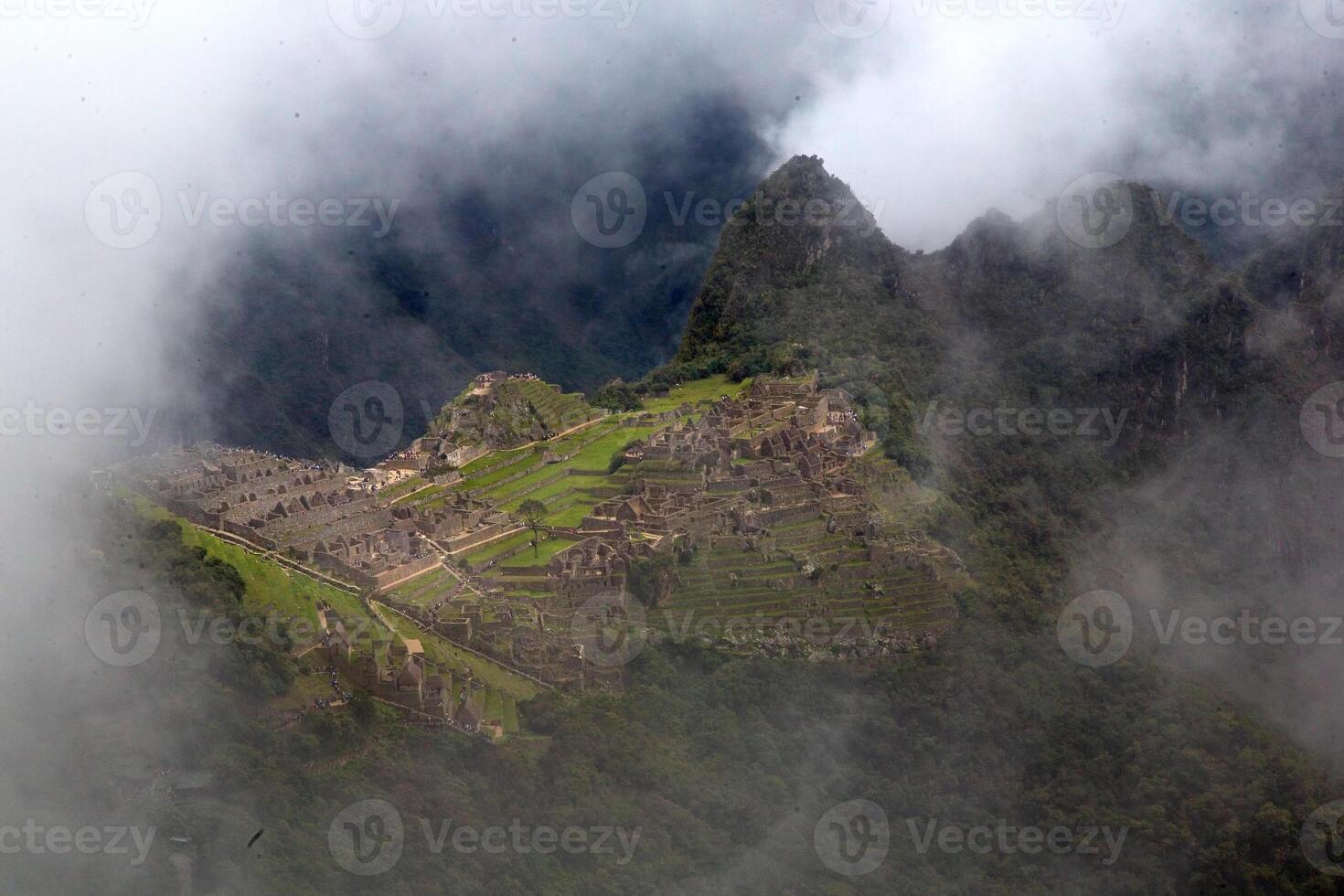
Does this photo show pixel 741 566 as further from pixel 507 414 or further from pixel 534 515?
pixel 507 414

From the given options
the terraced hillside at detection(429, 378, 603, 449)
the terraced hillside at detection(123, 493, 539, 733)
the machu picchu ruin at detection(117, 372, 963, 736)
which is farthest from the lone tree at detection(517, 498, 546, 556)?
the terraced hillside at detection(429, 378, 603, 449)

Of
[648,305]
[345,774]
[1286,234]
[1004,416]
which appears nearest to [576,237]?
[648,305]

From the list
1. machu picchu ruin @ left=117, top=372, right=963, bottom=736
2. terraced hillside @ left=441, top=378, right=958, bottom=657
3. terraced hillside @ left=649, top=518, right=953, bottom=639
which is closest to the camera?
machu picchu ruin @ left=117, top=372, right=963, bottom=736

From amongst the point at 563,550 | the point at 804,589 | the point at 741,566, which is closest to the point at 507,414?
the point at 563,550

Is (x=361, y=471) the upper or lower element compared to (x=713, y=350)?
lower

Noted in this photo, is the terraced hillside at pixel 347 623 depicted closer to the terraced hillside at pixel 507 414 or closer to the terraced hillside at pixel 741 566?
the terraced hillside at pixel 741 566

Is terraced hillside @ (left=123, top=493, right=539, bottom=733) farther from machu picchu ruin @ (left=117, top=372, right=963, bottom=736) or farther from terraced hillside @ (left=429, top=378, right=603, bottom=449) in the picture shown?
terraced hillside @ (left=429, top=378, right=603, bottom=449)

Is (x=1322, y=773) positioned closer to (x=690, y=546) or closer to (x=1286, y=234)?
(x=690, y=546)

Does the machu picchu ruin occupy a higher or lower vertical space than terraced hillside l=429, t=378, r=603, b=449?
lower
